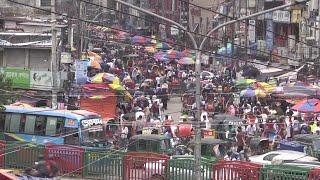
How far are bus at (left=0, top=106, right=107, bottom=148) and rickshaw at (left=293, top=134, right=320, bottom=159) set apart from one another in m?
6.74

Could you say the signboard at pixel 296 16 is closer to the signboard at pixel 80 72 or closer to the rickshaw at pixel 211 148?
the signboard at pixel 80 72

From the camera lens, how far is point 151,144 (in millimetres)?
21766

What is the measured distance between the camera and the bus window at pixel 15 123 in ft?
81.6

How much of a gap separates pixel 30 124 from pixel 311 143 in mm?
10042

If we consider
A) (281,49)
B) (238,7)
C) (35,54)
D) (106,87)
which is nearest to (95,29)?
(238,7)

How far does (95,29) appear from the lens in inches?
2896

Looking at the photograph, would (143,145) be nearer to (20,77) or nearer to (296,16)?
(20,77)

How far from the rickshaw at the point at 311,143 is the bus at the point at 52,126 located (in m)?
6.74

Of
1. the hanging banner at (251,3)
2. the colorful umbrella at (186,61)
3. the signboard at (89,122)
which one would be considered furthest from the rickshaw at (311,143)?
the hanging banner at (251,3)

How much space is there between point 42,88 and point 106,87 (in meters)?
3.36

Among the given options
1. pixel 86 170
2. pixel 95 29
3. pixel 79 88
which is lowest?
pixel 86 170

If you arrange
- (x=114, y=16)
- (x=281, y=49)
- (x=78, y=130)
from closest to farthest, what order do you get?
(x=78, y=130)
(x=281, y=49)
(x=114, y=16)

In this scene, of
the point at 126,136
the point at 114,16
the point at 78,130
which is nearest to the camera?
the point at 78,130

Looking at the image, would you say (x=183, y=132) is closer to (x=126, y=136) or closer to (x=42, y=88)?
(x=126, y=136)
